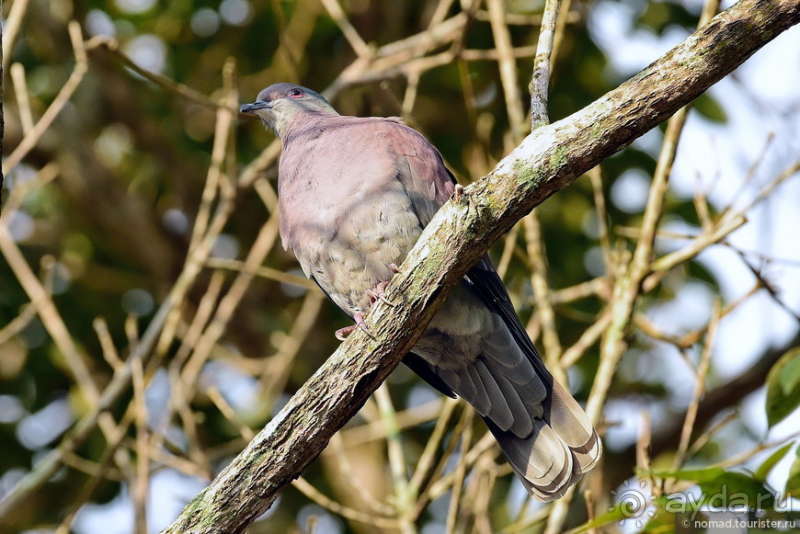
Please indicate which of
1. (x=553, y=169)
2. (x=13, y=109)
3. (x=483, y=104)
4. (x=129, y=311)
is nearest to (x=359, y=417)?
(x=129, y=311)

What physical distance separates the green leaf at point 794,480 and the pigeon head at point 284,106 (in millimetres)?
2318

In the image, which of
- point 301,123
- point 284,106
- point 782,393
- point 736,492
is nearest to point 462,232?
point 736,492

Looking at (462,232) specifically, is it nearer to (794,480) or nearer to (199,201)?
(794,480)

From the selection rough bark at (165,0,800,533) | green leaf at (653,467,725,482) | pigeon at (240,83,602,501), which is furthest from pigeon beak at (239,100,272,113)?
green leaf at (653,467,725,482)

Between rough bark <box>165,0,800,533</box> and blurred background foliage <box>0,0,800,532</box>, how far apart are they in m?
2.44

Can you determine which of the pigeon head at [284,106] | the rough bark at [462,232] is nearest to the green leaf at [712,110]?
the pigeon head at [284,106]

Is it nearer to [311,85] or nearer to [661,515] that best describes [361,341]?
[661,515]

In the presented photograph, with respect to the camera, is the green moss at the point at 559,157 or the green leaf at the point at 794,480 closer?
the green moss at the point at 559,157

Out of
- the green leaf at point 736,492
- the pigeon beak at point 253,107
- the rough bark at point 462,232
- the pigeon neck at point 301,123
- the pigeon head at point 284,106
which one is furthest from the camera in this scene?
the pigeon beak at point 253,107

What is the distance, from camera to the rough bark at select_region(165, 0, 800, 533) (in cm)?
224

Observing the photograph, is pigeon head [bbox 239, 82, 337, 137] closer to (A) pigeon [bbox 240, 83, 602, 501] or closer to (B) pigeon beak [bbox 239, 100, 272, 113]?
(B) pigeon beak [bbox 239, 100, 272, 113]

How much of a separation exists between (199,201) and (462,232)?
352 cm

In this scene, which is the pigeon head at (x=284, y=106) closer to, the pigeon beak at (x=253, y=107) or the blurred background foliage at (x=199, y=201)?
the pigeon beak at (x=253, y=107)

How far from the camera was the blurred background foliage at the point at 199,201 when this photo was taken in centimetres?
515
